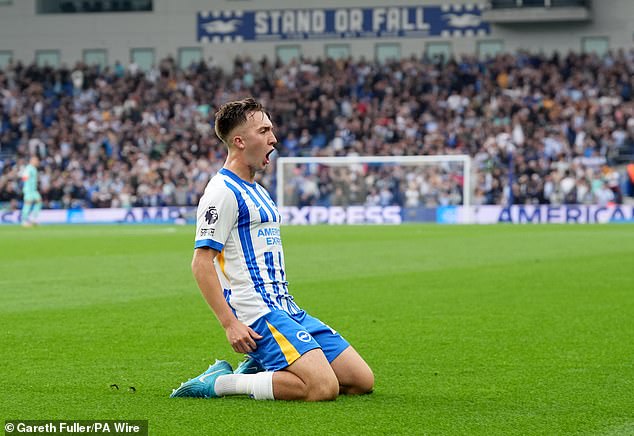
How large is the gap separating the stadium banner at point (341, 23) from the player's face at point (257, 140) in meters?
43.1

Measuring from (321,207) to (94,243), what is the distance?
14132 millimetres

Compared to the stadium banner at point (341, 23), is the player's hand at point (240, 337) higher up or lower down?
lower down

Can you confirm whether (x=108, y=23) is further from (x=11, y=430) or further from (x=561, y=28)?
(x=11, y=430)

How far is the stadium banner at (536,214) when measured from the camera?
38131 mm

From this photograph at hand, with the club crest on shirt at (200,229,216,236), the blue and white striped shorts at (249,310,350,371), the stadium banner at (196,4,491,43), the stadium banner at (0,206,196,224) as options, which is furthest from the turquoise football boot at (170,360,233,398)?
the stadium banner at (196,4,491,43)

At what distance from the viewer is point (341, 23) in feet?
164

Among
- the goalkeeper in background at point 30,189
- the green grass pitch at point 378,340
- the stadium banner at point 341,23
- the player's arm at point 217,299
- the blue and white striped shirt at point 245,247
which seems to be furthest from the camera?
the stadium banner at point 341,23

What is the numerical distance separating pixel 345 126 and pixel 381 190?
5.78 metres

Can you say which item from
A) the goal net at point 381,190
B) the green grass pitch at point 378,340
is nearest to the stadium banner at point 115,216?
the goal net at point 381,190

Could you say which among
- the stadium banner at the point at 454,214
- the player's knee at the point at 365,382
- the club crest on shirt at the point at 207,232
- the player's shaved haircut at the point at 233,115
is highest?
the player's shaved haircut at the point at 233,115

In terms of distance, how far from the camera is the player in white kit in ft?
21.3

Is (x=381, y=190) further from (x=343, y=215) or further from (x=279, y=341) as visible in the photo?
(x=279, y=341)
